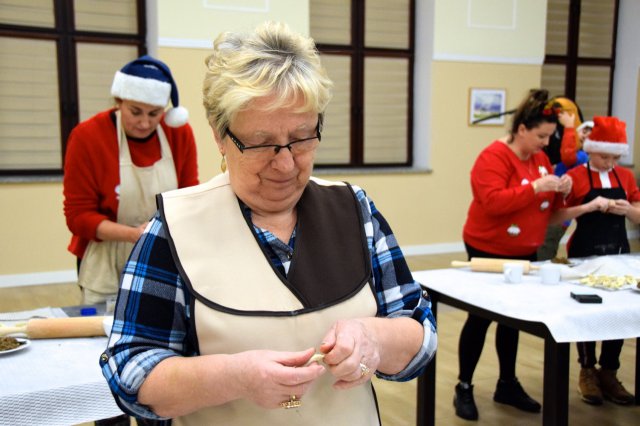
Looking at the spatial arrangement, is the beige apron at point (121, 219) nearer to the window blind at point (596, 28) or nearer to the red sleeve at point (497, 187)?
the red sleeve at point (497, 187)

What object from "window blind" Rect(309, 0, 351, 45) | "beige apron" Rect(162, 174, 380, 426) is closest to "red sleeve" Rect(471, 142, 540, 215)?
"beige apron" Rect(162, 174, 380, 426)

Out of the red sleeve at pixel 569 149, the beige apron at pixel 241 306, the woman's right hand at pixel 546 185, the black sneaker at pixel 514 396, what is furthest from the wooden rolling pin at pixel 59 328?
the red sleeve at pixel 569 149

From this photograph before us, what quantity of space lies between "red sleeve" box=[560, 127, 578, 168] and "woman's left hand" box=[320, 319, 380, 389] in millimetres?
3421

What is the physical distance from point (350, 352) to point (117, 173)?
169 cm

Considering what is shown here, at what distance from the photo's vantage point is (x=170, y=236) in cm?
111

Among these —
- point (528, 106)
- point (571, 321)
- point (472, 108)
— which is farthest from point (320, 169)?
point (571, 321)

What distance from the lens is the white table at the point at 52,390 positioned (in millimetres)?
1521

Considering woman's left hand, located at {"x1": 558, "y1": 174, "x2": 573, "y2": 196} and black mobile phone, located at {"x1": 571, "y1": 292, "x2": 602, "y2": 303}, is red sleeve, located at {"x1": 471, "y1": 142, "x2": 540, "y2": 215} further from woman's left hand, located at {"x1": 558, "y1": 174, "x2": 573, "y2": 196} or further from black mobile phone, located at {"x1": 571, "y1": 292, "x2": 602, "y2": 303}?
black mobile phone, located at {"x1": 571, "y1": 292, "x2": 602, "y2": 303}

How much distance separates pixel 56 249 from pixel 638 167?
288 inches

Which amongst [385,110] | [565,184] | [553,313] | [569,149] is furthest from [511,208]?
[385,110]

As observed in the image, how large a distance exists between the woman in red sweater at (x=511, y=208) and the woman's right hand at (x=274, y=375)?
223 cm

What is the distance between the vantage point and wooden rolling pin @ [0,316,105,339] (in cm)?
187

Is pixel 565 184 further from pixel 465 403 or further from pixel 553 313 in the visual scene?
pixel 465 403

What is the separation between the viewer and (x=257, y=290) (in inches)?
43.5
